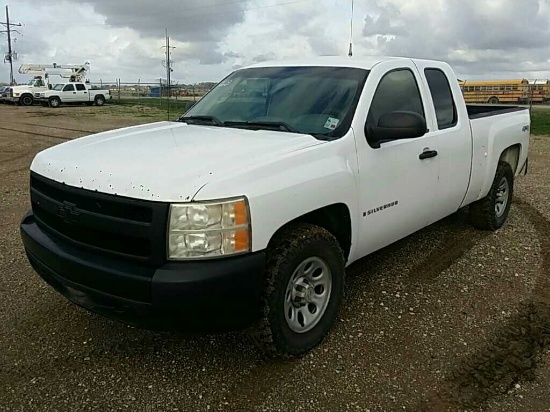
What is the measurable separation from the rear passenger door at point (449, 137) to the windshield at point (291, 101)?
966mm

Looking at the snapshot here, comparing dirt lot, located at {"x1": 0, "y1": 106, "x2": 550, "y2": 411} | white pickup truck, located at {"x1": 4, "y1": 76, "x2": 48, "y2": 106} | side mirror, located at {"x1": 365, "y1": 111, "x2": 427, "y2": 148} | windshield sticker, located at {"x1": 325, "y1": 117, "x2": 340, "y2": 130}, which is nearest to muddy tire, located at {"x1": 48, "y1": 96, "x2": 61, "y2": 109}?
white pickup truck, located at {"x1": 4, "y1": 76, "x2": 48, "y2": 106}

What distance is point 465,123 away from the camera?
4.92 m

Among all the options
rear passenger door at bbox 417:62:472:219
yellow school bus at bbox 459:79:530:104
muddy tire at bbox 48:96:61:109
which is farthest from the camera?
yellow school bus at bbox 459:79:530:104

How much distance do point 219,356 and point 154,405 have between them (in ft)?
1.91

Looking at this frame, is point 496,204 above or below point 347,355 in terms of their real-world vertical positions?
above

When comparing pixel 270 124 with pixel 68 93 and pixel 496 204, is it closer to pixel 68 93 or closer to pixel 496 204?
pixel 496 204

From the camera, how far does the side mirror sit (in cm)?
356

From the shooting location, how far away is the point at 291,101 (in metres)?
Result: 3.99

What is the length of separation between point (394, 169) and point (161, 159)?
1721mm

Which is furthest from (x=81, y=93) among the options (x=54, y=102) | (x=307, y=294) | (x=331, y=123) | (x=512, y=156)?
(x=307, y=294)

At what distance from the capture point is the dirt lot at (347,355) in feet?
9.64

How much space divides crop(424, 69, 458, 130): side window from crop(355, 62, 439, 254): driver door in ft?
0.67

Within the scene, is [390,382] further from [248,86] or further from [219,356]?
[248,86]

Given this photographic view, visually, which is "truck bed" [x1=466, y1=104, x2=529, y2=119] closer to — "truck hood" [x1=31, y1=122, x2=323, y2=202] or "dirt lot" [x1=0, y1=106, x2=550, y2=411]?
"dirt lot" [x1=0, y1=106, x2=550, y2=411]
